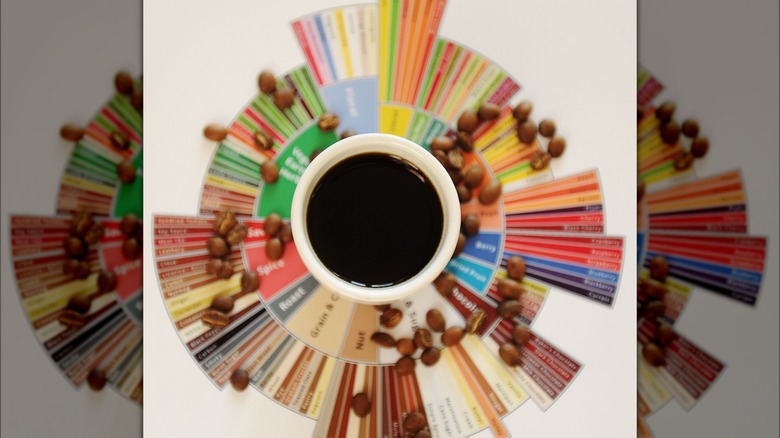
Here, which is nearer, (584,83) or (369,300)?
(369,300)

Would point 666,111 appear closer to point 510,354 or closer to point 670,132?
point 670,132

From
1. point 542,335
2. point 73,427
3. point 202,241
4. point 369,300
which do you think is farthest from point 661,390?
point 73,427

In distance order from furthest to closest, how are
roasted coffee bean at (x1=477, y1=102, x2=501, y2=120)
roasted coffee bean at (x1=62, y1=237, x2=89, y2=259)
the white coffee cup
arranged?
roasted coffee bean at (x1=62, y1=237, x2=89, y2=259), roasted coffee bean at (x1=477, y1=102, x2=501, y2=120), the white coffee cup

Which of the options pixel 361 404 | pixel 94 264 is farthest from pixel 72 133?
pixel 361 404

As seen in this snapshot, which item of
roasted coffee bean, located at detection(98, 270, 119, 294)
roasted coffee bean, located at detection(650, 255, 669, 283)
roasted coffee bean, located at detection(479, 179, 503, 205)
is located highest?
roasted coffee bean, located at detection(479, 179, 503, 205)

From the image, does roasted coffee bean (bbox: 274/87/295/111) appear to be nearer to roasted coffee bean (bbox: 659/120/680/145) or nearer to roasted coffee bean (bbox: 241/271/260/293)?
roasted coffee bean (bbox: 241/271/260/293)

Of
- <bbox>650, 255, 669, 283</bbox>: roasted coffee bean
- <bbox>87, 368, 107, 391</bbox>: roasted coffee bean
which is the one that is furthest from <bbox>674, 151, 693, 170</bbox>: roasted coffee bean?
<bbox>87, 368, 107, 391</bbox>: roasted coffee bean

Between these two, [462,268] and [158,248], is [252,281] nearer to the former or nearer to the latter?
[158,248]
